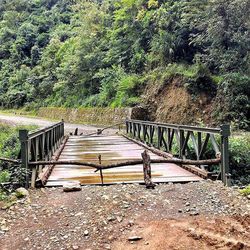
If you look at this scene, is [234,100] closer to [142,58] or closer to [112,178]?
[142,58]

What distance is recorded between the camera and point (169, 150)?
32.3ft

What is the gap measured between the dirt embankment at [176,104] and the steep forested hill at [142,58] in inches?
14.1

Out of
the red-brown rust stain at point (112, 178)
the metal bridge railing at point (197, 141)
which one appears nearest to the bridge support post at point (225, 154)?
the metal bridge railing at point (197, 141)

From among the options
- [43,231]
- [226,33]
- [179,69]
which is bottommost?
[43,231]

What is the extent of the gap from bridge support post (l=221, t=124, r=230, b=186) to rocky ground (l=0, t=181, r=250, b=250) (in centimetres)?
23

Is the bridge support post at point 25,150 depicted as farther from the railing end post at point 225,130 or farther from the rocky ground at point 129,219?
the railing end post at point 225,130

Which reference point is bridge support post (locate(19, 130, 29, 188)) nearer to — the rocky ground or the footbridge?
the footbridge

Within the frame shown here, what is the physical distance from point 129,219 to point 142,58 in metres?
21.3

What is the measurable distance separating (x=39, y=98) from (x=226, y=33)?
2809 centimetres

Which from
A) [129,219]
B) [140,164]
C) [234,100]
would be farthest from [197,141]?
[234,100]

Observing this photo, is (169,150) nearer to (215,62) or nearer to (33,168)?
(33,168)

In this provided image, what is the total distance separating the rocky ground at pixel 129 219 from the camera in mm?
4164

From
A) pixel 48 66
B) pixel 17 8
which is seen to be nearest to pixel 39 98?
pixel 48 66

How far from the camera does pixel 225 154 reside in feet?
20.7
